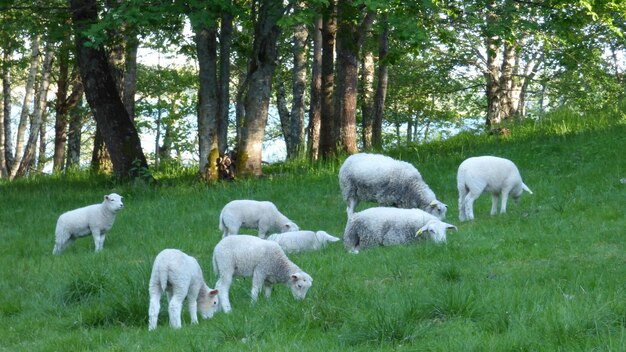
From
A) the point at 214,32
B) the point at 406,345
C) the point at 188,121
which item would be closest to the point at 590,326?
the point at 406,345

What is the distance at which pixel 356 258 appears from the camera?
9.74 m

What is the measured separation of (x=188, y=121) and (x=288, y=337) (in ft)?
135

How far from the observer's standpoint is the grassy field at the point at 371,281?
6.38 m

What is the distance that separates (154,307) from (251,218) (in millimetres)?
4468

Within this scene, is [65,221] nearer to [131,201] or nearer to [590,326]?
[131,201]

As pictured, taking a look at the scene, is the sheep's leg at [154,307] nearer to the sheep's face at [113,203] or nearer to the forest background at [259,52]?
the sheep's face at [113,203]

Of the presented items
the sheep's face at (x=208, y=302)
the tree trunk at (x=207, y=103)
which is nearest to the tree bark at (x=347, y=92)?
the tree trunk at (x=207, y=103)

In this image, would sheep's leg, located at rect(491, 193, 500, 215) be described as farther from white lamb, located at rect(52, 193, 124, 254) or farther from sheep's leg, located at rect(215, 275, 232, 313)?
sheep's leg, located at rect(215, 275, 232, 313)

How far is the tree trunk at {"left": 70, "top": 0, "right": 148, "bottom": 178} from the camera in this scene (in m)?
19.1

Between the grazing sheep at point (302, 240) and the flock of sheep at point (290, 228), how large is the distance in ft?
0.04

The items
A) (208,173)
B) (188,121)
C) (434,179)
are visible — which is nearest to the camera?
(434,179)

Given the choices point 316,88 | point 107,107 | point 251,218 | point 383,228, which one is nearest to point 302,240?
point 251,218

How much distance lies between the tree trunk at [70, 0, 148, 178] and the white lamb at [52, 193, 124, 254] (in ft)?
20.9

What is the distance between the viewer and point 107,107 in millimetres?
19297
